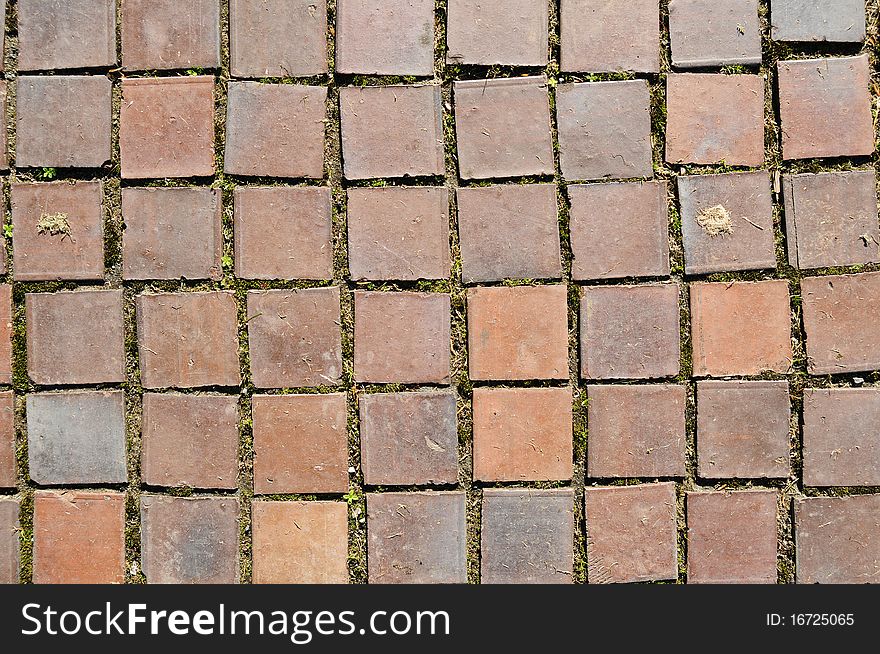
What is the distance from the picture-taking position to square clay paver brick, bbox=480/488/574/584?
2.00m

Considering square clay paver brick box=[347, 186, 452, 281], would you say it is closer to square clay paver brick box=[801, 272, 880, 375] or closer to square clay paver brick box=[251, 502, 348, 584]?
square clay paver brick box=[251, 502, 348, 584]

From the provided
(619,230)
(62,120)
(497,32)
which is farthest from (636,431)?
(62,120)

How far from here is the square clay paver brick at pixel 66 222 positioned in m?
1.99

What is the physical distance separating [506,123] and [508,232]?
37cm

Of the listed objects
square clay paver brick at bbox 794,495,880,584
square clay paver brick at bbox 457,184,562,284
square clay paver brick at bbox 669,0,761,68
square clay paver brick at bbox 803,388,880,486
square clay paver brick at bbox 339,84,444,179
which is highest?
square clay paver brick at bbox 669,0,761,68

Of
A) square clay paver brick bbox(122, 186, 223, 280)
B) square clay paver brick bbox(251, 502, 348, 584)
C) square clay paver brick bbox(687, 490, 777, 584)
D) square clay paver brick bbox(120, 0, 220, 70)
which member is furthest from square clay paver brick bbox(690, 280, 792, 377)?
square clay paver brick bbox(120, 0, 220, 70)

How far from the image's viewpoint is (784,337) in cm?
198

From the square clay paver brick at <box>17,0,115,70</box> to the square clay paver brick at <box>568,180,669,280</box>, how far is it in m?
1.70

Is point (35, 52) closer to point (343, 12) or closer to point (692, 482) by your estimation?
point (343, 12)

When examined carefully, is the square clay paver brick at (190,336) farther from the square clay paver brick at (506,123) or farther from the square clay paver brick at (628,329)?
the square clay paver brick at (628,329)

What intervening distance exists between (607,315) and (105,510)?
6.20 ft

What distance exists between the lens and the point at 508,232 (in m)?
1.97

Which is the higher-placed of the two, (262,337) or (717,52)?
(717,52)

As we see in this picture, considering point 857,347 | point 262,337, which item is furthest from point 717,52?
point 262,337
